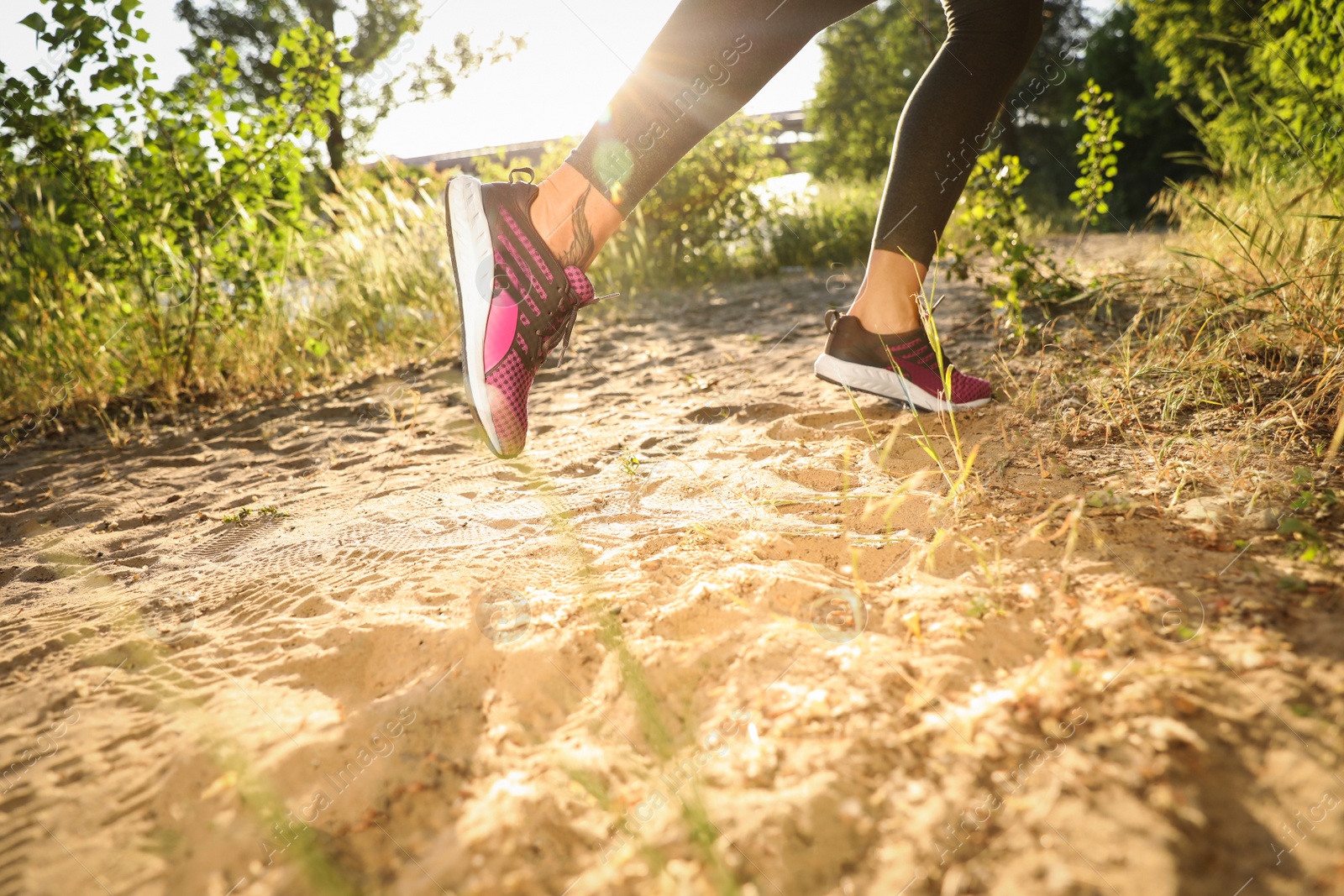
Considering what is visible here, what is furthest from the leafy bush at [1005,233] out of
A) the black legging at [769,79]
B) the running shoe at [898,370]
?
the black legging at [769,79]

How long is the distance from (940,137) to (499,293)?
1.18m

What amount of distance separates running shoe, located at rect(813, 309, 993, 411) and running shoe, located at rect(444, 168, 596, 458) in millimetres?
802

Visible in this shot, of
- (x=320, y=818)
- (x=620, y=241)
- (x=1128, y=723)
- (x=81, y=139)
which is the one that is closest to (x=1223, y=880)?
(x=1128, y=723)

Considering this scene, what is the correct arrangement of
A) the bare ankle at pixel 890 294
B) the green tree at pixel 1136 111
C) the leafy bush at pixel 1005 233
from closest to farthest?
the bare ankle at pixel 890 294 < the leafy bush at pixel 1005 233 < the green tree at pixel 1136 111

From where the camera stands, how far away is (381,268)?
4.58m

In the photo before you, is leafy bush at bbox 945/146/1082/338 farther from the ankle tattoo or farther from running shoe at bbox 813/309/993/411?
the ankle tattoo

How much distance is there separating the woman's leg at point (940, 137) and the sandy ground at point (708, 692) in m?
0.48

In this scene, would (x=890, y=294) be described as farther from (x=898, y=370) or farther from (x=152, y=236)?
(x=152, y=236)

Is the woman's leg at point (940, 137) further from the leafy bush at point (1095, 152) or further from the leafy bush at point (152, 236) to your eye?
the leafy bush at point (152, 236)

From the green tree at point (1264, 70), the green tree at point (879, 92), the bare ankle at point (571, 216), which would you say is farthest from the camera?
the green tree at point (879, 92)

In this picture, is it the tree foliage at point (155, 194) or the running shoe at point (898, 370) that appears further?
the tree foliage at point (155, 194)

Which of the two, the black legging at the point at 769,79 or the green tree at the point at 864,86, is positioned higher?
the green tree at the point at 864,86

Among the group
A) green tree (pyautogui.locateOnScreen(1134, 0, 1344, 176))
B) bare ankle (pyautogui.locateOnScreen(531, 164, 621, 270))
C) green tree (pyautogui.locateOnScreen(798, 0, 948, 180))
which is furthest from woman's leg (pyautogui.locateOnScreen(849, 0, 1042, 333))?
green tree (pyautogui.locateOnScreen(798, 0, 948, 180))

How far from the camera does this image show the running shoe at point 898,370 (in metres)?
1.86
